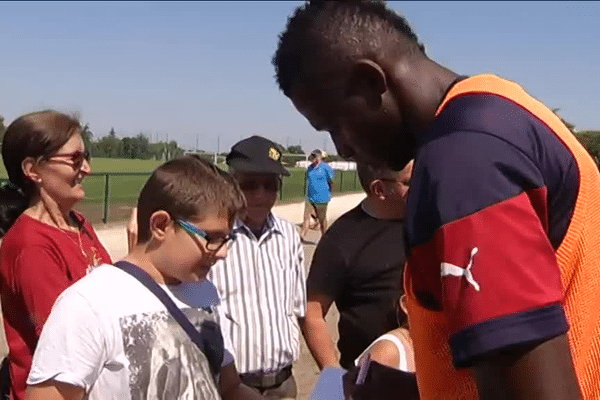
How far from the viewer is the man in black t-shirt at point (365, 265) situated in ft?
12.5

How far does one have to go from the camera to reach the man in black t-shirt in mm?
3807

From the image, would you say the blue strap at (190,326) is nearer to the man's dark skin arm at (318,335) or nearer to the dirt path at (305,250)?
the man's dark skin arm at (318,335)

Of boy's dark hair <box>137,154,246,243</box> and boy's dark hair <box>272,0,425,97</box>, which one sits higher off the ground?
boy's dark hair <box>272,0,425,97</box>

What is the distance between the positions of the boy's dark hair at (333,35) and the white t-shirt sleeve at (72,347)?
40.4 inches

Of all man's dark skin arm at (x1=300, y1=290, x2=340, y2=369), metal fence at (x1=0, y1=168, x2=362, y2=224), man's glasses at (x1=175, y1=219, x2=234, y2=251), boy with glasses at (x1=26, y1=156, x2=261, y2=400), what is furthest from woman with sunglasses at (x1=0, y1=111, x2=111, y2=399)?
metal fence at (x1=0, y1=168, x2=362, y2=224)

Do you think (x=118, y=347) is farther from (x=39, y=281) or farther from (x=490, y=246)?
(x=490, y=246)

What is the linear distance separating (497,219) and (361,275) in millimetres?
2605

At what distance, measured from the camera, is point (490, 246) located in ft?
4.15

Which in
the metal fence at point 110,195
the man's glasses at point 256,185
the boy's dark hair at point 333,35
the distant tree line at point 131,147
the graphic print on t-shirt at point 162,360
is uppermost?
the boy's dark hair at point 333,35

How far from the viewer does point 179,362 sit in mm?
2459

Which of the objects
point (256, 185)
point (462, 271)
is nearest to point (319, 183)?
point (256, 185)

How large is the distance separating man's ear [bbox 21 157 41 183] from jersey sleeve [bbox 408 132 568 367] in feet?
8.26

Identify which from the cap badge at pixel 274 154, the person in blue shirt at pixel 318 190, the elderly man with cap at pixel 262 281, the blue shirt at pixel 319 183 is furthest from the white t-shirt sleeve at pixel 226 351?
the blue shirt at pixel 319 183

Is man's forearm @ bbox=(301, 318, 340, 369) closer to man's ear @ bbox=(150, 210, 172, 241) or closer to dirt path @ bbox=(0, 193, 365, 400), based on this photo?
man's ear @ bbox=(150, 210, 172, 241)
